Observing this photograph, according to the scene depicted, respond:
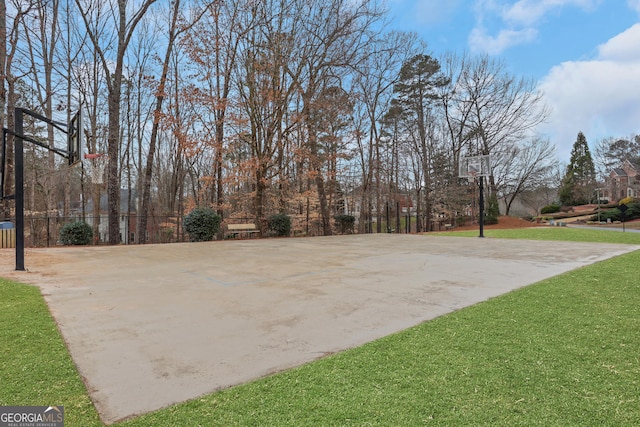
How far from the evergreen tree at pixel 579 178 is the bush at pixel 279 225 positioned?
36.3m

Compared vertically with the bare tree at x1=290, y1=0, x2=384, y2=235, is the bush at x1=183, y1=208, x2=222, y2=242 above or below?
below

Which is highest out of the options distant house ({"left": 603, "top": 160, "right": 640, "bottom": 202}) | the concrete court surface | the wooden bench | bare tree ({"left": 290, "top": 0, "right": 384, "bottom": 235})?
bare tree ({"left": 290, "top": 0, "right": 384, "bottom": 235})

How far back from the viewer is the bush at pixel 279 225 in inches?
621

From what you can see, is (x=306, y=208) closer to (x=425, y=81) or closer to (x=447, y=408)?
(x=425, y=81)

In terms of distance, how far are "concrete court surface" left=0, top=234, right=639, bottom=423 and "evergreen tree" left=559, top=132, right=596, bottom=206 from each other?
37091 mm

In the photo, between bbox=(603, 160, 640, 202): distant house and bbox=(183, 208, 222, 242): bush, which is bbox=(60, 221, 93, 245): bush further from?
bbox=(603, 160, 640, 202): distant house

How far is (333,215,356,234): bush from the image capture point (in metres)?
19.2

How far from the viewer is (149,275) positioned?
19.4 ft

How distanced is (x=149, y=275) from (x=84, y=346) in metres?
3.32

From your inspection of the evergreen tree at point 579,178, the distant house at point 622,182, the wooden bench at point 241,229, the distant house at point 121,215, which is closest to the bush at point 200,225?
the wooden bench at point 241,229

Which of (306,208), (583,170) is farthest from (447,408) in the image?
(583,170)

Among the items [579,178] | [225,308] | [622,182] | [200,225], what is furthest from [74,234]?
[622,182]

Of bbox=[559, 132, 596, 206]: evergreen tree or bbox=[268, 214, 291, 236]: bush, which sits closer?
bbox=[268, 214, 291, 236]: bush

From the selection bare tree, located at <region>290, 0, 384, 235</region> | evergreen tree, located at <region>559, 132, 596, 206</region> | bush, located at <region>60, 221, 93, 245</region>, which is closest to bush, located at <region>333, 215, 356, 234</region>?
bare tree, located at <region>290, 0, 384, 235</region>
